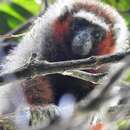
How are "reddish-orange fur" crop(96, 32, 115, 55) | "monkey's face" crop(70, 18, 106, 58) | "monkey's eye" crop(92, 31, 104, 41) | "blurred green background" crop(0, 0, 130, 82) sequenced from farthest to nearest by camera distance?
"blurred green background" crop(0, 0, 130, 82) → "monkey's eye" crop(92, 31, 104, 41) → "reddish-orange fur" crop(96, 32, 115, 55) → "monkey's face" crop(70, 18, 106, 58)

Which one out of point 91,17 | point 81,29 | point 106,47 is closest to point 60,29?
point 81,29

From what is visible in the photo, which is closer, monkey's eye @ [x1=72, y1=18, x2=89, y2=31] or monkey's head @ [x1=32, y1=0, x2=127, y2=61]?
monkey's head @ [x1=32, y1=0, x2=127, y2=61]

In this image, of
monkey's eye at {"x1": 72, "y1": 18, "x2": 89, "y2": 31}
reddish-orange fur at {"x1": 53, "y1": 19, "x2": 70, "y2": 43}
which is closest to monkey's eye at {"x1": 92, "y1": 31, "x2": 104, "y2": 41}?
monkey's eye at {"x1": 72, "y1": 18, "x2": 89, "y2": 31}

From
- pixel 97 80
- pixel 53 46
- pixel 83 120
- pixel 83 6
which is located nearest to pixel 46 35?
pixel 53 46

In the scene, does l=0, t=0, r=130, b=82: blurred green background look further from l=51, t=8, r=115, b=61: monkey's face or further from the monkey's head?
l=51, t=8, r=115, b=61: monkey's face

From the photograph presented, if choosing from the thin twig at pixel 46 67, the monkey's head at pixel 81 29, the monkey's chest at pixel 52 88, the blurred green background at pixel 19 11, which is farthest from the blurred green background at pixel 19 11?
the thin twig at pixel 46 67

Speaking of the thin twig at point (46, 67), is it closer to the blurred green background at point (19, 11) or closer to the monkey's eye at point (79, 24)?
the monkey's eye at point (79, 24)

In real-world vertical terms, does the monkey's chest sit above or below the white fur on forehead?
below
